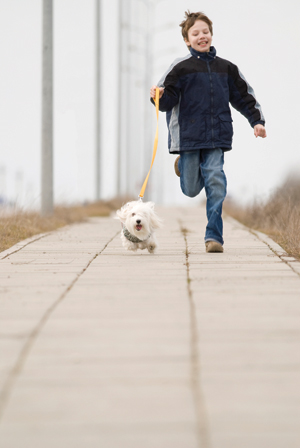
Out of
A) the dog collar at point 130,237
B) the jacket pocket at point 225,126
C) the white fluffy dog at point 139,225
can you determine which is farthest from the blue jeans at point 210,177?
the dog collar at point 130,237

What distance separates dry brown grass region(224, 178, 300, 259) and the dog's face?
136 cm

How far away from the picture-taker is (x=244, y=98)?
751 centimetres

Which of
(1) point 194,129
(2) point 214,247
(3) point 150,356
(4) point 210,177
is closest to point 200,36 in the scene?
(1) point 194,129

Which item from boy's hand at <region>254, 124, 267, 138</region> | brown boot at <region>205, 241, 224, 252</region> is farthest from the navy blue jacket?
brown boot at <region>205, 241, 224, 252</region>

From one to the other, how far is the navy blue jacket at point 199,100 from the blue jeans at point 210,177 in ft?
0.49

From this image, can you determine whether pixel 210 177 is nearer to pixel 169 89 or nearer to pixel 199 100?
pixel 199 100

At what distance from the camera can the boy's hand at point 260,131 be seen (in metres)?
7.47

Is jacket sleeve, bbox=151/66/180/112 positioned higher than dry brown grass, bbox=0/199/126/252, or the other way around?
jacket sleeve, bbox=151/66/180/112

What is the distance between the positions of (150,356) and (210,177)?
4127mm

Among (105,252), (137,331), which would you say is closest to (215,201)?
(105,252)

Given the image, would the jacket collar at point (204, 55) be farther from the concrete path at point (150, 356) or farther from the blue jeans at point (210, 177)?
the concrete path at point (150, 356)

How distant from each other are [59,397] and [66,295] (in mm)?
2043

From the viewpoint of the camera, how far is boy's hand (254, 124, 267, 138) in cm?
747

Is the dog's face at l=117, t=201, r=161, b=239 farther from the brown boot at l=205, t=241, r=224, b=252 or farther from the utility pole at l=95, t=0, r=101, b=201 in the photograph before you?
the utility pole at l=95, t=0, r=101, b=201
